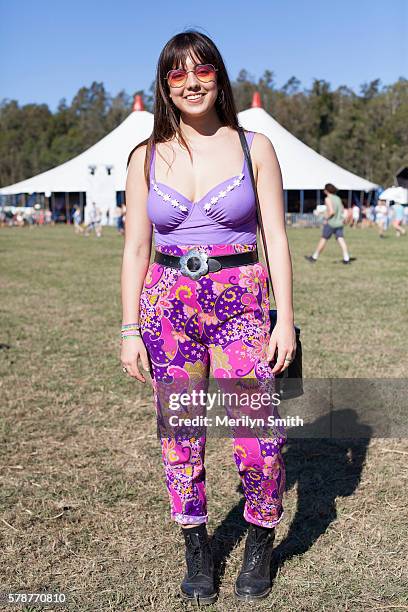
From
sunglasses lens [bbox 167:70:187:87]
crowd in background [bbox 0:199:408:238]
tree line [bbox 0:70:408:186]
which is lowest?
crowd in background [bbox 0:199:408:238]

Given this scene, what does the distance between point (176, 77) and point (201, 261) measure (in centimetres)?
63

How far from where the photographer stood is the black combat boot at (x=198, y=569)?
9.39ft

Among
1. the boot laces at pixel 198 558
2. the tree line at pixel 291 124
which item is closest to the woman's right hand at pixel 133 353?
the boot laces at pixel 198 558

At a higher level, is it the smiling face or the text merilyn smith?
the smiling face

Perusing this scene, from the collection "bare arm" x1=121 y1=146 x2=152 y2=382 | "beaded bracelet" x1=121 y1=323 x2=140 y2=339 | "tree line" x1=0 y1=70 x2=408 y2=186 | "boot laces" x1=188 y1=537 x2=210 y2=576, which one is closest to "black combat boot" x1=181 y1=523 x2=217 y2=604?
"boot laces" x1=188 y1=537 x2=210 y2=576

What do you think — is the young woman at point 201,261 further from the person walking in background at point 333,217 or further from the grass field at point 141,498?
the person walking in background at point 333,217

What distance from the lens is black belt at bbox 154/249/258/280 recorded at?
259cm

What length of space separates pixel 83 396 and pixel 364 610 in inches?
128

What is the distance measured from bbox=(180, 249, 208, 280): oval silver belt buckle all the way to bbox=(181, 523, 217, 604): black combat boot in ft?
3.15

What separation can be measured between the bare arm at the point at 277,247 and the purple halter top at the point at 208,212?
0.23ft

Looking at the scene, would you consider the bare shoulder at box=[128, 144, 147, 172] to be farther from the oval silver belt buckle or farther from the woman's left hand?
the woman's left hand

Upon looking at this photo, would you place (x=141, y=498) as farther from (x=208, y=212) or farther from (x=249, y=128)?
(x=249, y=128)

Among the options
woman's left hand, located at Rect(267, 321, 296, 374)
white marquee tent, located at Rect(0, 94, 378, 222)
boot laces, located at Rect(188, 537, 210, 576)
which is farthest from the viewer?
white marquee tent, located at Rect(0, 94, 378, 222)

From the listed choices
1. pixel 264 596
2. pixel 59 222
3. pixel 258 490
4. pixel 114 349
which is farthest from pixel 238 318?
pixel 59 222
